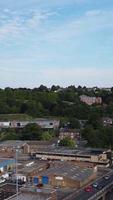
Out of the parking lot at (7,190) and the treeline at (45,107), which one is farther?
the treeline at (45,107)

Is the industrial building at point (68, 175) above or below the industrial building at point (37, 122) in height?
below

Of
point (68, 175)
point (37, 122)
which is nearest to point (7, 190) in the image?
point (68, 175)

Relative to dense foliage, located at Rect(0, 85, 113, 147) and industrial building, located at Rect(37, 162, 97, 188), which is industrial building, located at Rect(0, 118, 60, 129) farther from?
industrial building, located at Rect(37, 162, 97, 188)

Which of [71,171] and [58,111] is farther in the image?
[58,111]

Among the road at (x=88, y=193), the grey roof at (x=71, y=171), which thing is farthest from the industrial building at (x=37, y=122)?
the road at (x=88, y=193)

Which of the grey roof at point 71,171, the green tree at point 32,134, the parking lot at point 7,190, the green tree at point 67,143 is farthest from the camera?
the green tree at point 32,134

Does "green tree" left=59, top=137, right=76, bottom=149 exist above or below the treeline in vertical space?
below

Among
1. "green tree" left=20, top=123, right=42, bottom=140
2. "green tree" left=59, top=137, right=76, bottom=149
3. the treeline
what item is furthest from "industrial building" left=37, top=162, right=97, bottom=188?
the treeline

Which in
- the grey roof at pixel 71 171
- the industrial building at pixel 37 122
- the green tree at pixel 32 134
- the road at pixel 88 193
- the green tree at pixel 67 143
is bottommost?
the road at pixel 88 193

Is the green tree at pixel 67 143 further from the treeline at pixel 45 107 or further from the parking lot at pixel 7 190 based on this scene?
the parking lot at pixel 7 190

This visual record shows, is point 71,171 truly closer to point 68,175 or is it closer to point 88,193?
point 68,175

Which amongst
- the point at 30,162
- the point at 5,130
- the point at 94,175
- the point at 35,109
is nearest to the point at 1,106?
the point at 35,109
